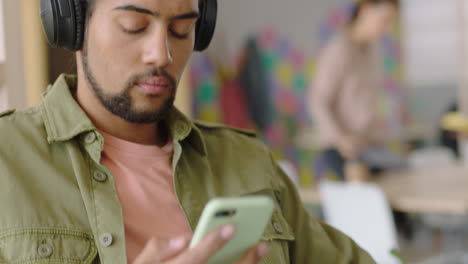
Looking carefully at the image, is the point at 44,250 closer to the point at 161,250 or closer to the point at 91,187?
the point at 91,187

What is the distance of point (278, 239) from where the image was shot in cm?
137

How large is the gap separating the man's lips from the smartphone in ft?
1.15

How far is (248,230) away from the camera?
0.93m

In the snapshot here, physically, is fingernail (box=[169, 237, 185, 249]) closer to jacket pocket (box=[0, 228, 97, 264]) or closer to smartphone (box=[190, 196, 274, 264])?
smartphone (box=[190, 196, 274, 264])

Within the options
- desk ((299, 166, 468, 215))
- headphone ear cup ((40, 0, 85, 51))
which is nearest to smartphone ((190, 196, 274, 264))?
headphone ear cup ((40, 0, 85, 51))

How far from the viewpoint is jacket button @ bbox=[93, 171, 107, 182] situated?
122 cm

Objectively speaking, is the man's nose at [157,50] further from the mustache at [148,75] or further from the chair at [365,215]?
the chair at [365,215]

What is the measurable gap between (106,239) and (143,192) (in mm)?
138

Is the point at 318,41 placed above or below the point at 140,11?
below

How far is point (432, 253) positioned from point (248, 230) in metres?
4.20

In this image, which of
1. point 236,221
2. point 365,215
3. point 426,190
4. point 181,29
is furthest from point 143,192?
point 426,190

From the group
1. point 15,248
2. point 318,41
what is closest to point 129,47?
point 15,248

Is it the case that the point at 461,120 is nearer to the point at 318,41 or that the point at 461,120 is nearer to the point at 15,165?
the point at 318,41

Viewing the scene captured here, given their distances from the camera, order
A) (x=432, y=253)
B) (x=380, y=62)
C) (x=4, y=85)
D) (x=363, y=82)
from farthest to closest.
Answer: (x=380, y=62)
(x=432, y=253)
(x=363, y=82)
(x=4, y=85)
